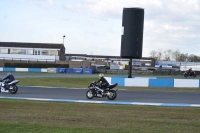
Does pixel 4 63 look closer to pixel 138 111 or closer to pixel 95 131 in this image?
pixel 138 111

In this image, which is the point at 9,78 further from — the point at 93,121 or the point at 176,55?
the point at 176,55

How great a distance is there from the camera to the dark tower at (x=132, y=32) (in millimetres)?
31500

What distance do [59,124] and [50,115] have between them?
6.79 ft

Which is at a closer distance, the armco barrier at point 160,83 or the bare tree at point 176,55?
the armco barrier at point 160,83

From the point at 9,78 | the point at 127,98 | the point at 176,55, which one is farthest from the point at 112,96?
the point at 176,55

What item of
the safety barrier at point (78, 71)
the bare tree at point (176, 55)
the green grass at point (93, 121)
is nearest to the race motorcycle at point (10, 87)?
the green grass at point (93, 121)

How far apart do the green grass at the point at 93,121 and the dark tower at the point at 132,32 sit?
17.3 meters

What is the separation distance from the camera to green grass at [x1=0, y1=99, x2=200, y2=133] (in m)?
10.3

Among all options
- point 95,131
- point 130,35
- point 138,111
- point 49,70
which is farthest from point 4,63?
point 95,131

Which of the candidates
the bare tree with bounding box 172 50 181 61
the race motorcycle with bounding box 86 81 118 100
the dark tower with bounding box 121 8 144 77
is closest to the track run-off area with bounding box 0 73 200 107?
the race motorcycle with bounding box 86 81 118 100

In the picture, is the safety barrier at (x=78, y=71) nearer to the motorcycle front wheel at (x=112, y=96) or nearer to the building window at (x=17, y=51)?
the building window at (x=17, y=51)

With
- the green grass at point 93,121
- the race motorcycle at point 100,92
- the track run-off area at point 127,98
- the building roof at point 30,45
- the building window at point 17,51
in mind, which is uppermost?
the building roof at point 30,45

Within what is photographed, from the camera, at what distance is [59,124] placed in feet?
36.7

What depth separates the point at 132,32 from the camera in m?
31.8
